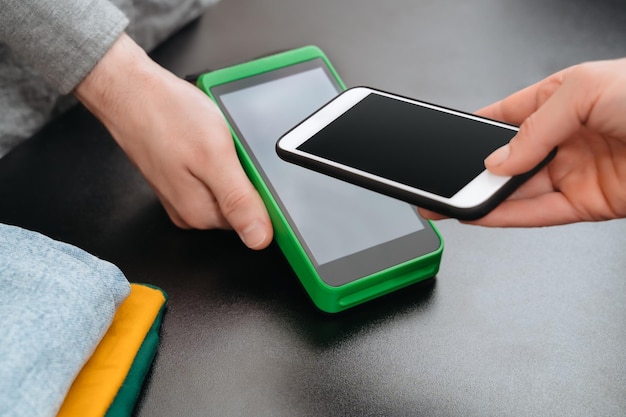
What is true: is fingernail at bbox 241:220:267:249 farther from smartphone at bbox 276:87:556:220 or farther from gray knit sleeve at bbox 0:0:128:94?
gray knit sleeve at bbox 0:0:128:94

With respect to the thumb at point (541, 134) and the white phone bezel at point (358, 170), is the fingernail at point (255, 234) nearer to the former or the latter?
the white phone bezel at point (358, 170)

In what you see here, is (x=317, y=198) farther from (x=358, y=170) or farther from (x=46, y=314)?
(x=46, y=314)

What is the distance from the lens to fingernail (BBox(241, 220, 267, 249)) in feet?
1.59

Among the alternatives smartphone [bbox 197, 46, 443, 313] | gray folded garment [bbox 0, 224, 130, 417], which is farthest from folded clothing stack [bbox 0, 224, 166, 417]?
smartphone [bbox 197, 46, 443, 313]

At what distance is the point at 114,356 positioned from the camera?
0.41 m

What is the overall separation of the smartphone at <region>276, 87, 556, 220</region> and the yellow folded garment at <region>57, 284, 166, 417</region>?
0.14 m

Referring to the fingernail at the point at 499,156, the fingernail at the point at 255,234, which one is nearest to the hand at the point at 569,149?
the fingernail at the point at 499,156

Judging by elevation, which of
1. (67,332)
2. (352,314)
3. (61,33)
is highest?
(61,33)

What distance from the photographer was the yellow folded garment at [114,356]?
0.38m

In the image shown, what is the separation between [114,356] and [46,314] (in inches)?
2.1

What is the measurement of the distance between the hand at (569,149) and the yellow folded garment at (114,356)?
0.22 meters

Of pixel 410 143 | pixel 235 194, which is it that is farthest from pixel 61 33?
pixel 410 143

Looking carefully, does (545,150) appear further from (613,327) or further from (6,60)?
(6,60)

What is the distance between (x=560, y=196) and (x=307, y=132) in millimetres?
205
